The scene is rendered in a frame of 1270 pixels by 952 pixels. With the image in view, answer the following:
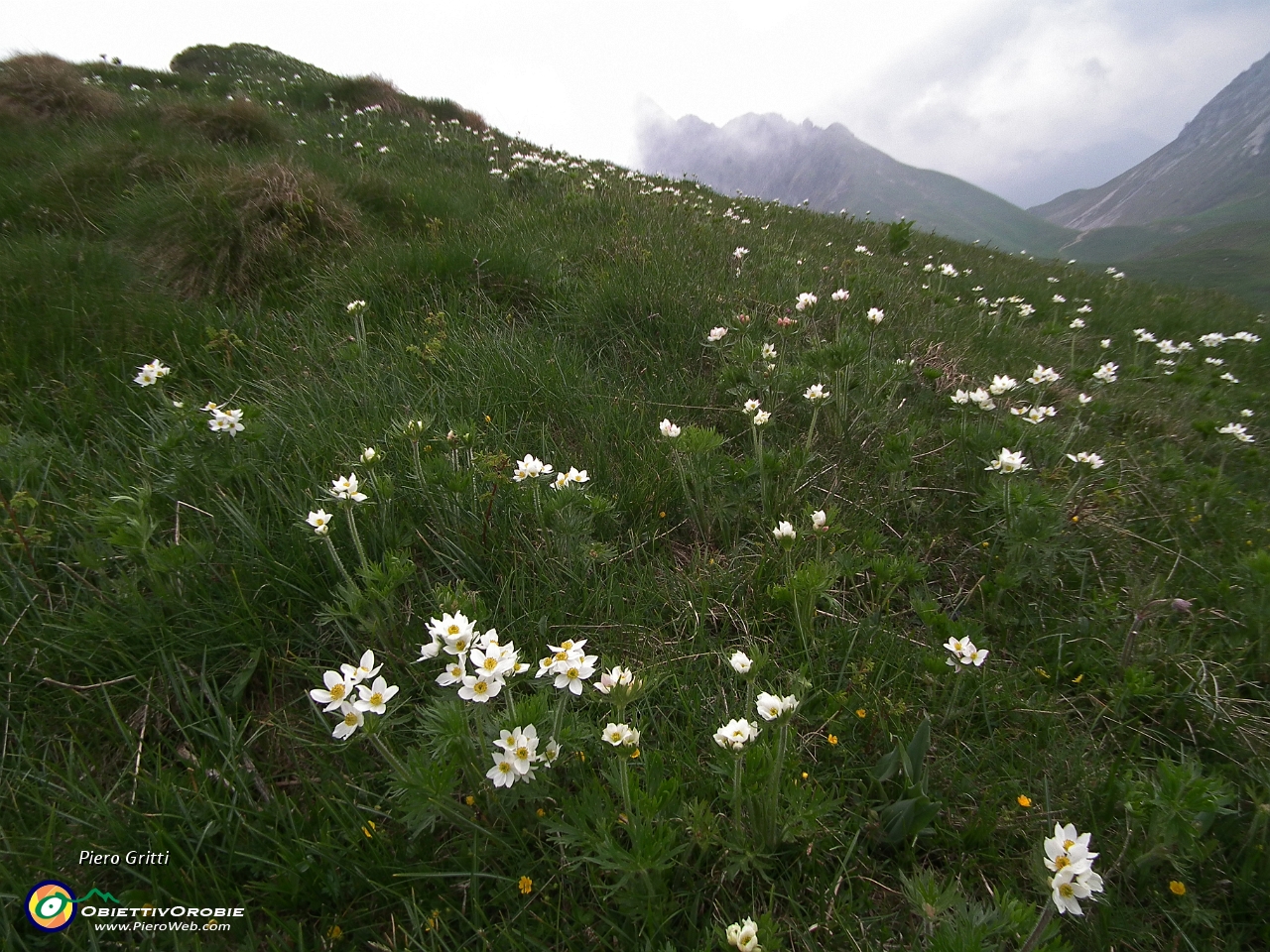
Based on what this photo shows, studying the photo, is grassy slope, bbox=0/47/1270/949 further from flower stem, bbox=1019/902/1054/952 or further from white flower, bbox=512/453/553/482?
white flower, bbox=512/453/553/482

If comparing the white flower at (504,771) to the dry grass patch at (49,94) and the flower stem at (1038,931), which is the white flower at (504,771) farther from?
the dry grass patch at (49,94)

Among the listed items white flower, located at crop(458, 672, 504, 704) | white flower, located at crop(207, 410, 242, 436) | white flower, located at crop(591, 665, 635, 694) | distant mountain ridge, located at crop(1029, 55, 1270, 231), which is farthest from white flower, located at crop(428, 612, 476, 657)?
distant mountain ridge, located at crop(1029, 55, 1270, 231)

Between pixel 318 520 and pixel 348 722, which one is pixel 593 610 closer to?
pixel 348 722

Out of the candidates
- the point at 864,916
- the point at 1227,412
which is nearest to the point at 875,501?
the point at 864,916

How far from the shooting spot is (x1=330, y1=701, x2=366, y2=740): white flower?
136 centimetres

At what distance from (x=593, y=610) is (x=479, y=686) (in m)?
0.73

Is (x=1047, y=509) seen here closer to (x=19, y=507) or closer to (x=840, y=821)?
(x=840, y=821)

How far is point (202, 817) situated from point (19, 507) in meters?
1.58

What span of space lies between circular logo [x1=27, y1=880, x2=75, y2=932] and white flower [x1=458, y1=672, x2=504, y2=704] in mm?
964

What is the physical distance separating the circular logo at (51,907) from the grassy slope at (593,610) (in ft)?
0.13

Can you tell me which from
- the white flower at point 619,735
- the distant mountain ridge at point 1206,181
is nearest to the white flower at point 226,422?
the white flower at point 619,735

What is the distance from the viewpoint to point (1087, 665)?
6.65 feet

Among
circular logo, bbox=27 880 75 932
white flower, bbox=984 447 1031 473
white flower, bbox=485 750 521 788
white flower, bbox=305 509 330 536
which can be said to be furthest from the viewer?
white flower, bbox=984 447 1031 473

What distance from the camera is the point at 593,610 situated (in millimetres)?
2117
